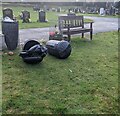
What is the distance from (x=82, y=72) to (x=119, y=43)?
514cm

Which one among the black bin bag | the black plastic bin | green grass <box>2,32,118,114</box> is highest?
the black plastic bin

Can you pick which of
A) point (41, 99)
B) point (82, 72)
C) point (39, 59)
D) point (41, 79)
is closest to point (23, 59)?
point (39, 59)

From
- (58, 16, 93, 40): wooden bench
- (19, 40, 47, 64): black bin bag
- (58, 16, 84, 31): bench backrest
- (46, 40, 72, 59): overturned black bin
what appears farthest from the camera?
(58, 16, 84, 31): bench backrest

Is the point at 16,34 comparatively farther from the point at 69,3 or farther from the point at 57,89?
the point at 69,3

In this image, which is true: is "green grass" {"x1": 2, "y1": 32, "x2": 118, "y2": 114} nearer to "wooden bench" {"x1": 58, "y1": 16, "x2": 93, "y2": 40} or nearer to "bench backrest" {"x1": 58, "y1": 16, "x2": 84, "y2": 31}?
"wooden bench" {"x1": 58, "y1": 16, "x2": 93, "y2": 40}

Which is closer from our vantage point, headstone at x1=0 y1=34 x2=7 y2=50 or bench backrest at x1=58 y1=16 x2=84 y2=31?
headstone at x1=0 y1=34 x2=7 y2=50

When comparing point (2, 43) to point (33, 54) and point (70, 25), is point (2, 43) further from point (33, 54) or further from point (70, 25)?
point (70, 25)

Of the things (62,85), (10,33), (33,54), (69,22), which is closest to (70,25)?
(69,22)

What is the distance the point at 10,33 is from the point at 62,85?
3.38 metres

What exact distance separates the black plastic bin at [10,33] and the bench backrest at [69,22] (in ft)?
8.93

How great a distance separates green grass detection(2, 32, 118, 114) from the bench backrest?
2753 mm

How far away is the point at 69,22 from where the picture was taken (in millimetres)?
11594

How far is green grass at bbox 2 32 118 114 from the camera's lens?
480cm

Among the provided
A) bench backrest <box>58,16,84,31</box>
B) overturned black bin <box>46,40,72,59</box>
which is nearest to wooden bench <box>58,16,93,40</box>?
bench backrest <box>58,16,84,31</box>
